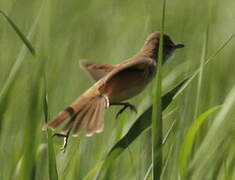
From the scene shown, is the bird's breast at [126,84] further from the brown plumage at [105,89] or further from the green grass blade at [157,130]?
the green grass blade at [157,130]

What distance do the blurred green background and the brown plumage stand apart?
0.07m

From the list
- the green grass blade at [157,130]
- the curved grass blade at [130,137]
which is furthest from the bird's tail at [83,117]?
the green grass blade at [157,130]

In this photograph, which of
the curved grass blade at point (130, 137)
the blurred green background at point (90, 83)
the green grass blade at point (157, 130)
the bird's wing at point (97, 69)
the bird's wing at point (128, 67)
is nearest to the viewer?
the green grass blade at point (157, 130)

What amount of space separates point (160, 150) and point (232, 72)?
68.1 inches

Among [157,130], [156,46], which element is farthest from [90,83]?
[157,130]

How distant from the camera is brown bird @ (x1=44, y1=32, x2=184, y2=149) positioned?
3391 millimetres

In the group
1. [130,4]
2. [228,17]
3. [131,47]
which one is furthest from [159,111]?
[130,4]

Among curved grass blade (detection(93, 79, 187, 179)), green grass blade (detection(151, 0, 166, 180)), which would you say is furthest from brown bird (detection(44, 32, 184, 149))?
green grass blade (detection(151, 0, 166, 180))

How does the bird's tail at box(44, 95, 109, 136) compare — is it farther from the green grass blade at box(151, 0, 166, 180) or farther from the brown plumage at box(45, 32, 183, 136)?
the green grass blade at box(151, 0, 166, 180)

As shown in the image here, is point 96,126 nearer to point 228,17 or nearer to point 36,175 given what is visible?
A: point 36,175

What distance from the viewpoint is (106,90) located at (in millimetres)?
3662

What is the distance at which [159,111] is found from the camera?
10.0ft

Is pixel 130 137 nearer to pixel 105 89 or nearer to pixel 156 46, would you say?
pixel 105 89

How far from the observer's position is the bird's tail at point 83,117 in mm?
3330
